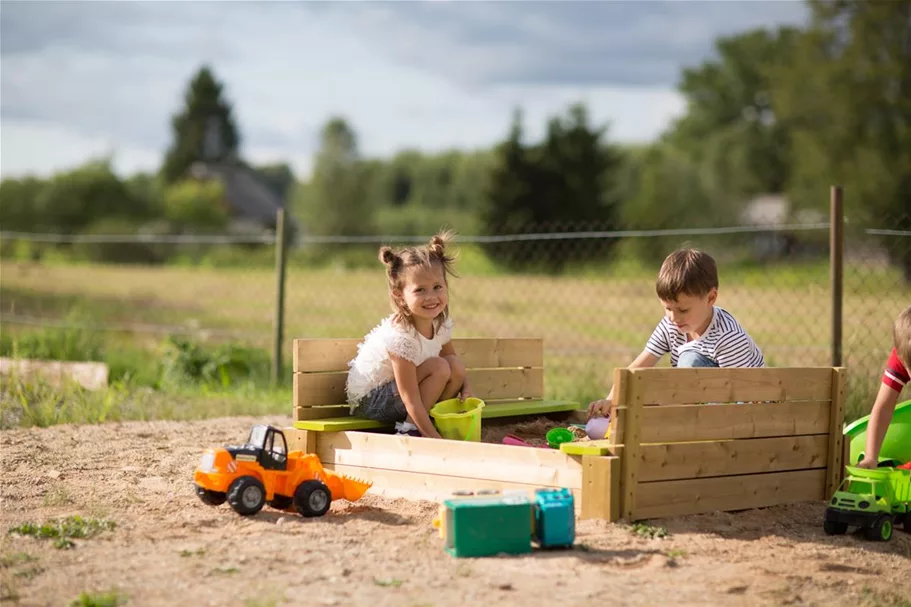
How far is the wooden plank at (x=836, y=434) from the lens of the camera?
4.35 meters

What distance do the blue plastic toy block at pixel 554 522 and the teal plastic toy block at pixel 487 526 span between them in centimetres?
4

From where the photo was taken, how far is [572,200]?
33.7 m

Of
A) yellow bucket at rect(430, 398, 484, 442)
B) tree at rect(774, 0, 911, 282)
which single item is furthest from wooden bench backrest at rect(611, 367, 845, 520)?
tree at rect(774, 0, 911, 282)

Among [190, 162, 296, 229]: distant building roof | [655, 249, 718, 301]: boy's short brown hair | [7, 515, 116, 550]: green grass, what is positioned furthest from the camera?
[190, 162, 296, 229]: distant building roof

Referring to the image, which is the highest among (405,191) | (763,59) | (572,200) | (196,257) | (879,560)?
(763,59)

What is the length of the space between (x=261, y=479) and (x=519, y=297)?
48.2 ft

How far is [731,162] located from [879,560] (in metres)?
56.7

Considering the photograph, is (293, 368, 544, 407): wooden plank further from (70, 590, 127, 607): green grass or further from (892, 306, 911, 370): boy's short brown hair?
(892, 306, 911, 370): boy's short brown hair

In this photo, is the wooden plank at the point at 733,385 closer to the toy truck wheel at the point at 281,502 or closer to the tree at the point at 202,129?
the toy truck wheel at the point at 281,502

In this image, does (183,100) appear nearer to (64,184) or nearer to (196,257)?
(64,184)

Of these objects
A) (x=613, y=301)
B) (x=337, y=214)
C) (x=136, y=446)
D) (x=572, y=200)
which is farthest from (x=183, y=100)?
(x=136, y=446)

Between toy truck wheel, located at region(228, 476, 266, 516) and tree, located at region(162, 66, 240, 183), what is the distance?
78972 mm

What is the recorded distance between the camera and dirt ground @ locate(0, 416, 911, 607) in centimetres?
285

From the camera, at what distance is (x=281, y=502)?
3.98 meters
